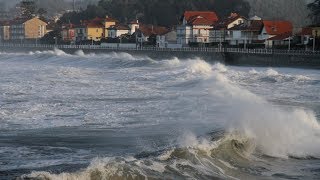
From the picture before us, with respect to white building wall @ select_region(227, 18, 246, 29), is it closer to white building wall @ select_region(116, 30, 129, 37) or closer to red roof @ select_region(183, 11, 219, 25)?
red roof @ select_region(183, 11, 219, 25)

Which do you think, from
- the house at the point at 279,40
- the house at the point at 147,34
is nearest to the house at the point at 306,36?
the house at the point at 279,40

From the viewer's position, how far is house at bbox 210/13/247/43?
6019cm

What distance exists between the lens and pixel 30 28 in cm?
9369

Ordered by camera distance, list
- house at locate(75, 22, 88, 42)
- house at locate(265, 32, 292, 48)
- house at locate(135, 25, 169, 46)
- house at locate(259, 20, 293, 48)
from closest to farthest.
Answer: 1. house at locate(265, 32, 292, 48)
2. house at locate(259, 20, 293, 48)
3. house at locate(135, 25, 169, 46)
4. house at locate(75, 22, 88, 42)

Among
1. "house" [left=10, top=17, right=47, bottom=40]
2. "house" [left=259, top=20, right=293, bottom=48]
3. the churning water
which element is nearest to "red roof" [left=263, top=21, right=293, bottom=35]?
"house" [left=259, top=20, right=293, bottom=48]

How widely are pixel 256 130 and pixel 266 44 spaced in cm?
4262

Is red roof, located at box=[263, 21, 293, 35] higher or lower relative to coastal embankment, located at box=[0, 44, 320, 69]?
higher

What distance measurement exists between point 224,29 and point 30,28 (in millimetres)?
44654

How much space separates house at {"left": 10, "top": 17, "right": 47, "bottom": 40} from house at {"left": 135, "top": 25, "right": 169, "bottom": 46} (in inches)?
1064

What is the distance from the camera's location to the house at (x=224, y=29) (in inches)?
2370

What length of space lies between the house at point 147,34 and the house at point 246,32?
1131 cm

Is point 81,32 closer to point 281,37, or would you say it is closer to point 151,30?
point 151,30

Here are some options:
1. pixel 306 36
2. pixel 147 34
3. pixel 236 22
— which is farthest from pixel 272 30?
pixel 147 34

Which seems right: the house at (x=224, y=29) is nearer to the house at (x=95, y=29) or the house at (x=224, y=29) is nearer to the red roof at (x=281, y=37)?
the red roof at (x=281, y=37)
